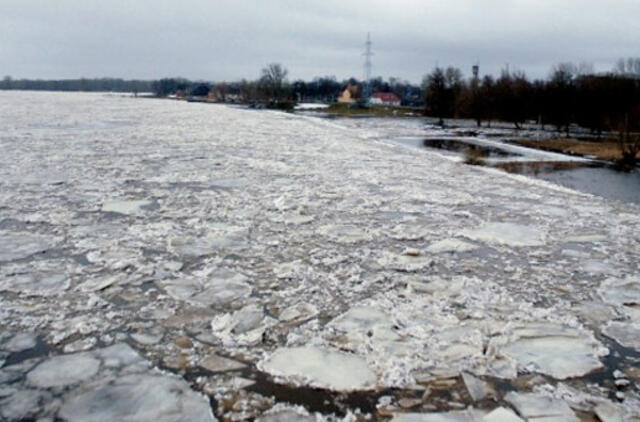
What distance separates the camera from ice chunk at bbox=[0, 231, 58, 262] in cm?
488

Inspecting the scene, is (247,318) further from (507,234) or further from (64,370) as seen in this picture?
(507,234)

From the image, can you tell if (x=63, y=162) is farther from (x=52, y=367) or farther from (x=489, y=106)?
(x=489, y=106)

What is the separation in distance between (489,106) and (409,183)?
3846 centimetres

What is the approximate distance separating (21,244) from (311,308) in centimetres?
338

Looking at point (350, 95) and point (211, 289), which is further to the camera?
point (350, 95)

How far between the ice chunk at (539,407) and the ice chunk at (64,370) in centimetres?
235

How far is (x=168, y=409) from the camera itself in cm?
254

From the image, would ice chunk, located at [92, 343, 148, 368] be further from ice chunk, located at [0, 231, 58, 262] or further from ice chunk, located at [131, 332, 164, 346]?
ice chunk, located at [0, 231, 58, 262]

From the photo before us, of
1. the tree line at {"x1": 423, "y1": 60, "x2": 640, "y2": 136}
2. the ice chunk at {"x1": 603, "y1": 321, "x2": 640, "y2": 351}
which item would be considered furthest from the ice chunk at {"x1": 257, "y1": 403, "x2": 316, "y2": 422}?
the tree line at {"x1": 423, "y1": 60, "x2": 640, "y2": 136}

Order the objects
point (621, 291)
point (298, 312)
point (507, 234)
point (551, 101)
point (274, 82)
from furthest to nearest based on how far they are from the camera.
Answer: point (274, 82) < point (551, 101) < point (507, 234) < point (621, 291) < point (298, 312)

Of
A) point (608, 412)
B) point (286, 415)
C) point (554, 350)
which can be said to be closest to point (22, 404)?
point (286, 415)

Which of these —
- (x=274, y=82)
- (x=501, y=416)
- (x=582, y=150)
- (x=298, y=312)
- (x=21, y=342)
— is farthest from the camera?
(x=274, y=82)

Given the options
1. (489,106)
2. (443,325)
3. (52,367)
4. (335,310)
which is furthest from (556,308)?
(489,106)

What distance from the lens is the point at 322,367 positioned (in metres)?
2.98
